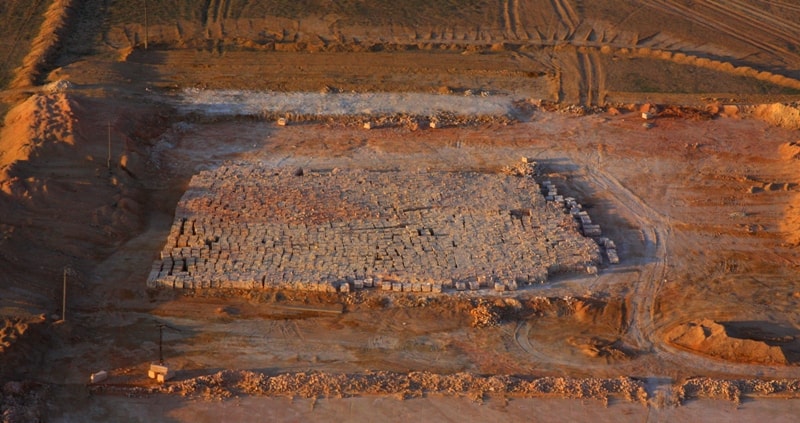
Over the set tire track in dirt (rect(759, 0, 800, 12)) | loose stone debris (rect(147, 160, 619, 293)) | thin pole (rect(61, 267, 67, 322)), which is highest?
tire track in dirt (rect(759, 0, 800, 12))

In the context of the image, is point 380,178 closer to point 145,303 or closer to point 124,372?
point 145,303

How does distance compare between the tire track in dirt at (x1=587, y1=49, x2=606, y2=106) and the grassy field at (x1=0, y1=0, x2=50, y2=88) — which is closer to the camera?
the grassy field at (x1=0, y1=0, x2=50, y2=88)

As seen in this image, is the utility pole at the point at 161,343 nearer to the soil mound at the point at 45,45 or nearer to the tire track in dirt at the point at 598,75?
the soil mound at the point at 45,45

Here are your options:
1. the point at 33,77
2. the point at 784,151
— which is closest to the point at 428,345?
the point at 784,151

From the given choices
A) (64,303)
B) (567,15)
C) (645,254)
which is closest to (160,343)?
(64,303)

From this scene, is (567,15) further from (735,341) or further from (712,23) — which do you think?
(735,341)

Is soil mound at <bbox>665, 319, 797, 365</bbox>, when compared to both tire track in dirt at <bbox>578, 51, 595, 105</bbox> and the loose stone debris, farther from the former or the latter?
tire track in dirt at <bbox>578, 51, 595, 105</bbox>

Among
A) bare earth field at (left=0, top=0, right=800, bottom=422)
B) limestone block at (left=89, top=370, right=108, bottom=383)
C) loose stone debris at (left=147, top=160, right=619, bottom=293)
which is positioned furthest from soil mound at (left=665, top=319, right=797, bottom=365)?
limestone block at (left=89, top=370, right=108, bottom=383)
